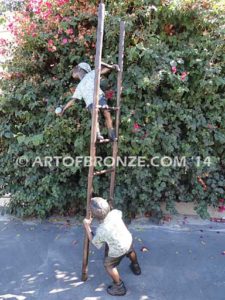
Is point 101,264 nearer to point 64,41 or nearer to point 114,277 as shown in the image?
point 114,277

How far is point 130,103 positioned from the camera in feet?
11.6

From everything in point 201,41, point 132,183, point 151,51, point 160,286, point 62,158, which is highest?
point 201,41

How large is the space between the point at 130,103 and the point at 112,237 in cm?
169

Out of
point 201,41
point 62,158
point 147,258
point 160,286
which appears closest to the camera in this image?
point 160,286

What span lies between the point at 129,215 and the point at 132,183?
0.46 meters

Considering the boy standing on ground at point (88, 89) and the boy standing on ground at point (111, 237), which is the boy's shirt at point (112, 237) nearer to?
the boy standing on ground at point (111, 237)

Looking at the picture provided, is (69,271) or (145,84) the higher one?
(145,84)

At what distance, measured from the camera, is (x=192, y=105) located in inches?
142

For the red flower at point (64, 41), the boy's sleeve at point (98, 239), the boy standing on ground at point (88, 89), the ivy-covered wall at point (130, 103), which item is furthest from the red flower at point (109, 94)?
the boy's sleeve at point (98, 239)

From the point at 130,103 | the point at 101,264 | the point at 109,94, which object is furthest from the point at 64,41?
the point at 101,264

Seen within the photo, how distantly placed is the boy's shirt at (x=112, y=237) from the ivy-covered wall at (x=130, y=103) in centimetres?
113

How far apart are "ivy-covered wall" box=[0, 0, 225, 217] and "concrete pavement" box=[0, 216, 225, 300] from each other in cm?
32

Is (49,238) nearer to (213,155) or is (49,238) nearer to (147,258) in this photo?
(147,258)

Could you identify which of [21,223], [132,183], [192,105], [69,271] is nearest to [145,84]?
[192,105]
